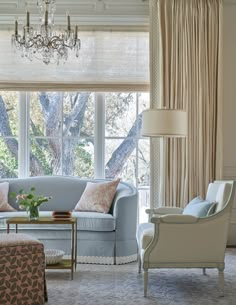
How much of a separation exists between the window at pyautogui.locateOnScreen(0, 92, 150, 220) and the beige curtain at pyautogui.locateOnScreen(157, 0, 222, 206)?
51 centimetres

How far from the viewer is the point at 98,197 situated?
18.0ft

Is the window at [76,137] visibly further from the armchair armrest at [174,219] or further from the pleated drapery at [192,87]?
the armchair armrest at [174,219]

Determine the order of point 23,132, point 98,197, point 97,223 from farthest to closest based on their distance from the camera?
point 23,132 < point 98,197 < point 97,223

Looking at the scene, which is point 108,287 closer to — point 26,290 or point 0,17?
point 26,290

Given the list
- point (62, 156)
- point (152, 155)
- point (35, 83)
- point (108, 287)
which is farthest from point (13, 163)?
point (108, 287)

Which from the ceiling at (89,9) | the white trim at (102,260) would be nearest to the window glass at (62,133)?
the ceiling at (89,9)

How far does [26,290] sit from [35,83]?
3217 mm

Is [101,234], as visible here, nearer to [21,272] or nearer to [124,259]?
[124,259]

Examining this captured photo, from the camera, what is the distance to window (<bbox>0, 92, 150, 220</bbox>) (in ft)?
20.7

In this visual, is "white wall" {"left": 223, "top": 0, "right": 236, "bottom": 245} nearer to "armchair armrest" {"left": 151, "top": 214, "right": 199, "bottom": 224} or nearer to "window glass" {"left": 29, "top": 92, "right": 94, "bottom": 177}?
"window glass" {"left": 29, "top": 92, "right": 94, "bottom": 177}

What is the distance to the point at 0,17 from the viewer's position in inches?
241

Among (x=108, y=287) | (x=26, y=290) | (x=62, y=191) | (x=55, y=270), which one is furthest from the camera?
(x=62, y=191)

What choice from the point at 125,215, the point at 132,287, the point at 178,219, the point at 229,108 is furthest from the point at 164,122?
the point at 132,287

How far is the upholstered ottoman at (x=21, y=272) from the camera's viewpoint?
11.3 ft
